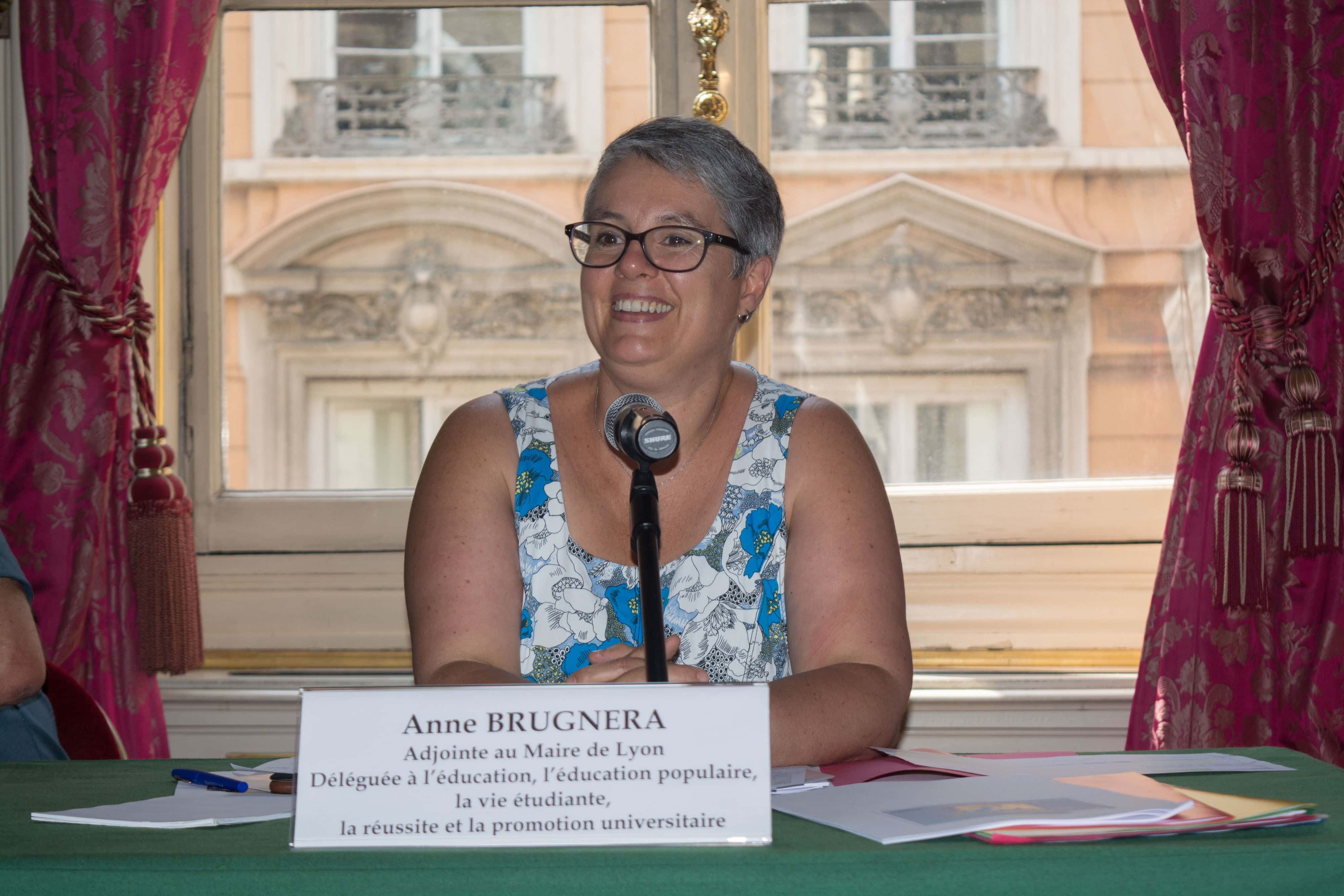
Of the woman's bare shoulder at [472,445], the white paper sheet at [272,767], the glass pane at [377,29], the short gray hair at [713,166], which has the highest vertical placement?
the glass pane at [377,29]

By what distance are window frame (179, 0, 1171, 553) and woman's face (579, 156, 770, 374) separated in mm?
1076

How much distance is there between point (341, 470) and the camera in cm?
279

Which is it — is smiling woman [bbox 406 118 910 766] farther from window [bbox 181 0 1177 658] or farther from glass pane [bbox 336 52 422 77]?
glass pane [bbox 336 52 422 77]

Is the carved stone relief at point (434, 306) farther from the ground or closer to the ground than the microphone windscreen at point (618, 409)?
farther from the ground

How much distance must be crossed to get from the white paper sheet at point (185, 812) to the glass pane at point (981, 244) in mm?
1890

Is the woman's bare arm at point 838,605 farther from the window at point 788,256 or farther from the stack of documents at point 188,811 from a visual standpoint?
the window at point 788,256

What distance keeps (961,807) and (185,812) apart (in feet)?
1.95

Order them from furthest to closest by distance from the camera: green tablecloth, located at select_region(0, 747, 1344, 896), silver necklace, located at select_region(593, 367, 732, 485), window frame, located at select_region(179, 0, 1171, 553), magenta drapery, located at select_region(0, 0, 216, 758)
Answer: window frame, located at select_region(179, 0, 1171, 553)
magenta drapery, located at select_region(0, 0, 216, 758)
silver necklace, located at select_region(593, 367, 732, 485)
green tablecloth, located at select_region(0, 747, 1344, 896)

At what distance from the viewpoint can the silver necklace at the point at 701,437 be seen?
1.73 meters

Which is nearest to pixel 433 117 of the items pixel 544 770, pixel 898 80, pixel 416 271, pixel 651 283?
pixel 416 271

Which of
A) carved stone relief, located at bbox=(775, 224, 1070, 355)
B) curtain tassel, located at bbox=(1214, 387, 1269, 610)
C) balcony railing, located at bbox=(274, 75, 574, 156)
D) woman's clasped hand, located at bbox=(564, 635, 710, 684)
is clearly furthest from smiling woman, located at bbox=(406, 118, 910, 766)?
balcony railing, located at bbox=(274, 75, 574, 156)

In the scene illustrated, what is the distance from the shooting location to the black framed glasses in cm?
162

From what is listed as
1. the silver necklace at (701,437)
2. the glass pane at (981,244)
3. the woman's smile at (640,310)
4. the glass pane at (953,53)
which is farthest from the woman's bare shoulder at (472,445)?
the glass pane at (953,53)

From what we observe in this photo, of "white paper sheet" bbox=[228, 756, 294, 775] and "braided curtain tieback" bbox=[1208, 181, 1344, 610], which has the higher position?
"braided curtain tieback" bbox=[1208, 181, 1344, 610]
